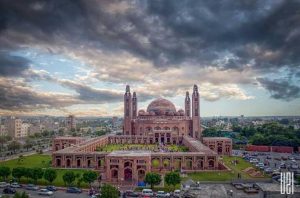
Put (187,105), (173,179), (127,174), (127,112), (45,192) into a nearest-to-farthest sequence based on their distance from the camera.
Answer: (45,192) < (173,179) < (127,174) < (127,112) < (187,105)

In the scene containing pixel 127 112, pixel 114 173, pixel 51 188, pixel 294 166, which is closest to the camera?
pixel 51 188

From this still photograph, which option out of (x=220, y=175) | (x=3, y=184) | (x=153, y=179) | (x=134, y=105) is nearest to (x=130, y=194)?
(x=153, y=179)

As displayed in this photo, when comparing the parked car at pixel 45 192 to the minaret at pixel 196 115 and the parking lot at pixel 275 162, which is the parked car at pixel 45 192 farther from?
the minaret at pixel 196 115

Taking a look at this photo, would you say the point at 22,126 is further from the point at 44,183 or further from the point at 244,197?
the point at 244,197

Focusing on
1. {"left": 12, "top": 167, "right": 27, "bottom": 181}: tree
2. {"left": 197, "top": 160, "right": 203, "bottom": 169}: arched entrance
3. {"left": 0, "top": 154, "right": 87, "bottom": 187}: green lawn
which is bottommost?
{"left": 0, "top": 154, "right": 87, "bottom": 187}: green lawn

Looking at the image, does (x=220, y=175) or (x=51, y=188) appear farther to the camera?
(x=220, y=175)

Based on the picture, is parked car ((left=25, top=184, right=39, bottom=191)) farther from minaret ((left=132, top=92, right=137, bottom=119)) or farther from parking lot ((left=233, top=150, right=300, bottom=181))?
minaret ((left=132, top=92, right=137, bottom=119))

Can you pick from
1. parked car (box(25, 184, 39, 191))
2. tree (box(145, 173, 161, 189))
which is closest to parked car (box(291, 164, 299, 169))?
tree (box(145, 173, 161, 189))

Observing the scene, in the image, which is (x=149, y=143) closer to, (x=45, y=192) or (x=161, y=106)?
(x=161, y=106)

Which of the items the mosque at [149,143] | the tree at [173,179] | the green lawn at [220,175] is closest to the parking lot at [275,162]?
the green lawn at [220,175]
